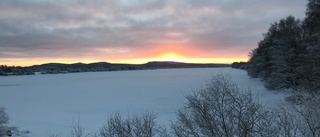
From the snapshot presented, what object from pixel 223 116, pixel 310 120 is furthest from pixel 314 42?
pixel 310 120

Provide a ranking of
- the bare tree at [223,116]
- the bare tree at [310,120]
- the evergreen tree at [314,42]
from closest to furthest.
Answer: the bare tree at [310,120] → the bare tree at [223,116] → the evergreen tree at [314,42]

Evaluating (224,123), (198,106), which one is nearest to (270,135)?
(224,123)

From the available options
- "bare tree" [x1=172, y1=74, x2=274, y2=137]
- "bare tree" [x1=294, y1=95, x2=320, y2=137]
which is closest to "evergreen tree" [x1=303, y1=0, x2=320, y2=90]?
"bare tree" [x1=172, y1=74, x2=274, y2=137]

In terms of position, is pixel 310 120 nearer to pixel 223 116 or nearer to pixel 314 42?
pixel 223 116

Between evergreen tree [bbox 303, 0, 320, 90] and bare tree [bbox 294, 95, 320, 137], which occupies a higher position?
evergreen tree [bbox 303, 0, 320, 90]

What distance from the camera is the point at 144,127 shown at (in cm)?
1587

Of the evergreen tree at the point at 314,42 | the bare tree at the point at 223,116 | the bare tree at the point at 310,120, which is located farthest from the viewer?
the evergreen tree at the point at 314,42

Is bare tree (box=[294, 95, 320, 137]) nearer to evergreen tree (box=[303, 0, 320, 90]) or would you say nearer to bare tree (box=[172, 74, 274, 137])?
bare tree (box=[172, 74, 274, 137])

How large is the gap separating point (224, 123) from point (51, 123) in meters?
23.0

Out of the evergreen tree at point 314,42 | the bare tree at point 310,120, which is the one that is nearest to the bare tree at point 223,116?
the bare tree at point 310,120

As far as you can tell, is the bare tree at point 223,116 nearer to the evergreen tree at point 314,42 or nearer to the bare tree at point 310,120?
the bare tree at point 310,120

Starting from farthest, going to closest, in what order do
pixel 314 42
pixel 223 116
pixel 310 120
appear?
pixel 314 42 → pixel 223 116 → pixel 310 120

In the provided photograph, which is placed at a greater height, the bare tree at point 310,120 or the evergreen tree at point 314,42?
the evergreen tree at point 314,42

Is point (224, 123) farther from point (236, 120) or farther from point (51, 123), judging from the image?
point (51, 123)
